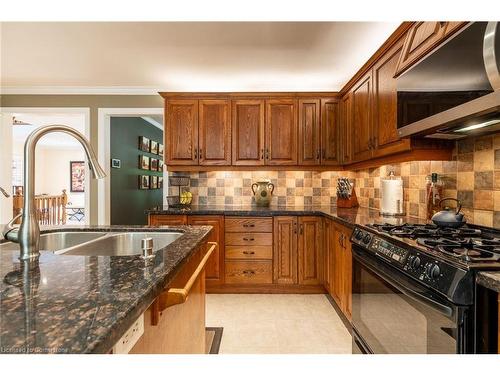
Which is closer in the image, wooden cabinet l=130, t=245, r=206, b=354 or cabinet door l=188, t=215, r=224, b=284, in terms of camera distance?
wooden cabinet l=130, t=245, r=206, b=354

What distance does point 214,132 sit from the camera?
356 centimetres

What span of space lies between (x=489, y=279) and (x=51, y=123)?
5.72m

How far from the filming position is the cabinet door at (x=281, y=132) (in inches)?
139

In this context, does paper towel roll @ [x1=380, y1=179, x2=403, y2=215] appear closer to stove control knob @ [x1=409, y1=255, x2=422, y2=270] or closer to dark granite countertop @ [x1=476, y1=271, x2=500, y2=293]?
stove control knob @ [x1=409, y1=255, x2=422, y2=270]

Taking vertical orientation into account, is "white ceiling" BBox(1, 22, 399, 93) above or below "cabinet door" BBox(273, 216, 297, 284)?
above

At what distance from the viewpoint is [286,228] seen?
3.19 metres

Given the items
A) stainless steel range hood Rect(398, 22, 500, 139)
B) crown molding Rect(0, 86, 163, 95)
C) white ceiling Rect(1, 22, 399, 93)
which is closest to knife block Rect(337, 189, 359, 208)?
white ceiling Rect(1, 22, 399, 93)

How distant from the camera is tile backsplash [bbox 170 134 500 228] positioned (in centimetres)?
173

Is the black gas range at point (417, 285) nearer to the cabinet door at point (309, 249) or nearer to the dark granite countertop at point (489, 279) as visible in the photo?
the dark granite countertop at point (489, 279)

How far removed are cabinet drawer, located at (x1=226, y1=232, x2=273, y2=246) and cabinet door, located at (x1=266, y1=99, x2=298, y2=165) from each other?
35.0 inches

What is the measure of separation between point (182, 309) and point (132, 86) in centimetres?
334

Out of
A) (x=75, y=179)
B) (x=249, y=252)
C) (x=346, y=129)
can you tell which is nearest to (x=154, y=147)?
(x=249, y=252)
